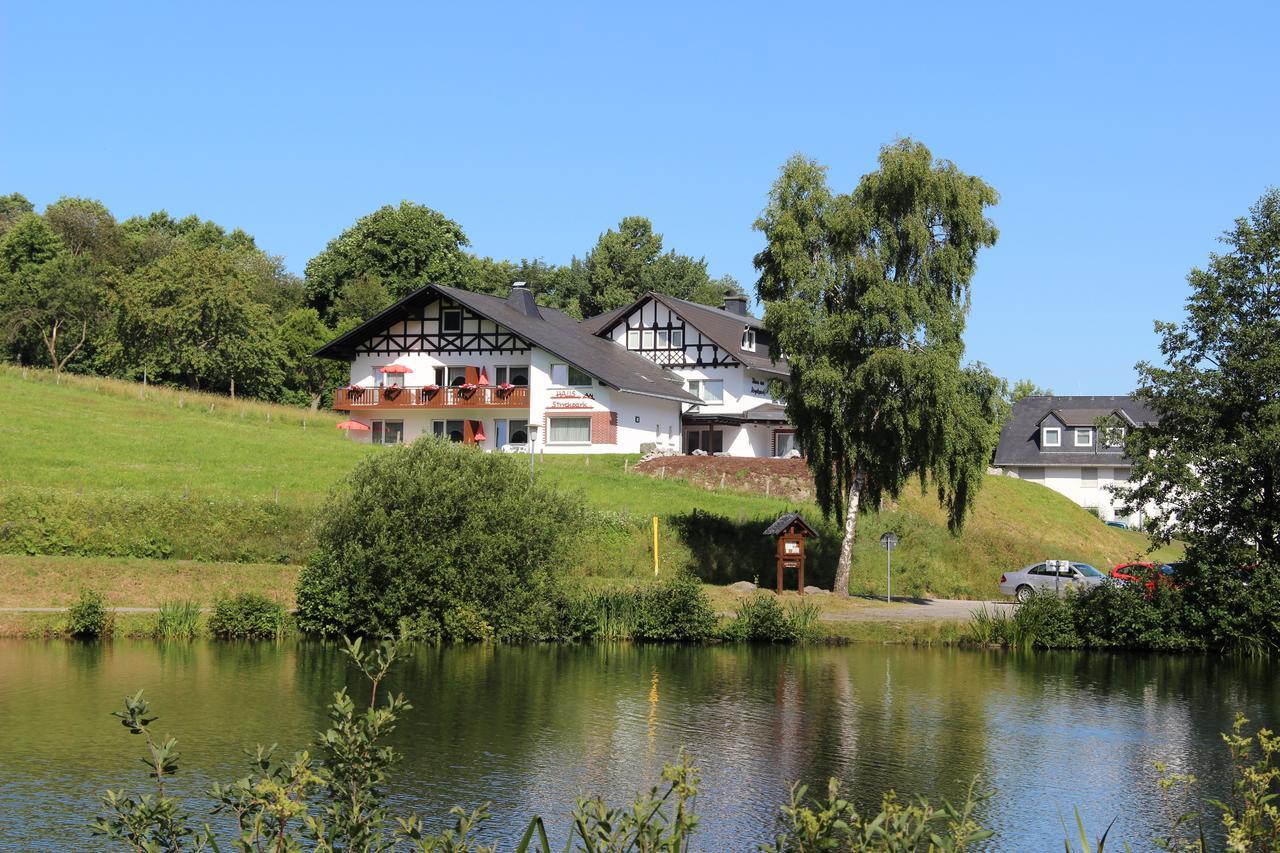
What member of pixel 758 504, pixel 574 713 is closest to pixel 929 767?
pixel 574 713

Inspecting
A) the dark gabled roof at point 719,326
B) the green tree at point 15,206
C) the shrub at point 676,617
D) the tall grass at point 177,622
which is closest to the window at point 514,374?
the dark gabled roof at point 719,326

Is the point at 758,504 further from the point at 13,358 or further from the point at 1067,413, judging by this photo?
the point at 13,358

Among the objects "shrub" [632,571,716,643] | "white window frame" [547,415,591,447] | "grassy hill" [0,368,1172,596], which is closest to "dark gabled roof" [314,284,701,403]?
"white window frame" [547,415,591,447]

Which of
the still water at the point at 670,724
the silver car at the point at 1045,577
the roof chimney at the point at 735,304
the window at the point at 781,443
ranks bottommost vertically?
the still water at the point at 670,724

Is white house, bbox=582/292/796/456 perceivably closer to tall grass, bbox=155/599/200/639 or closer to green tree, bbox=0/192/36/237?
tall grass, bbox=155/599/200/639

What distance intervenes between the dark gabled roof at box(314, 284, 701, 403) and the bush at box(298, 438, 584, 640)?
30269 millimetres

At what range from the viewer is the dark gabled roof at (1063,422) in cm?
8150

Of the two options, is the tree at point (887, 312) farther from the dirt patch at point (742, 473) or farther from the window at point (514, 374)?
the window at point (514, 374)

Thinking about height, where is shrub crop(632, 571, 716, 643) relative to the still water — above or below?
above

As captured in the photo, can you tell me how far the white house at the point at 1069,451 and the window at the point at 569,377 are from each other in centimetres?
2638

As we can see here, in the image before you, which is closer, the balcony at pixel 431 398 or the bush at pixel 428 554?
the bush at pixel 428 554

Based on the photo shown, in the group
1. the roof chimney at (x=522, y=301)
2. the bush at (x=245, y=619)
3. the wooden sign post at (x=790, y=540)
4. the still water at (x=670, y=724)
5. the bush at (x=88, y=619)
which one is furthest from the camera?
the roof chimney at (x=522, y=301)

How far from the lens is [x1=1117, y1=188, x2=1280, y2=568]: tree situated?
37625 mm

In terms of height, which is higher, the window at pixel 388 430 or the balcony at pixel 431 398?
the balcony at pixel 431 398
